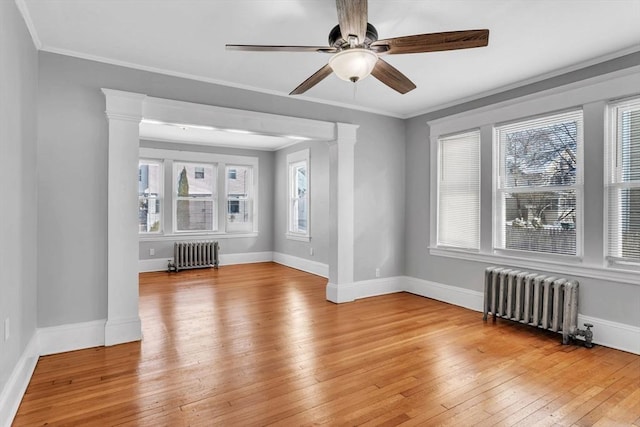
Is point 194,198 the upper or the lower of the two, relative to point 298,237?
upper

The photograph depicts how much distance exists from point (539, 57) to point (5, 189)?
4268 mm

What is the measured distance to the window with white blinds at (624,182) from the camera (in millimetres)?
3133

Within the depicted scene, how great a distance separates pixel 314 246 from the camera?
6871 mm

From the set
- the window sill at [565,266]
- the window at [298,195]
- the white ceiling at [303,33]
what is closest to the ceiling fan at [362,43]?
the white ceiling at [303,33]

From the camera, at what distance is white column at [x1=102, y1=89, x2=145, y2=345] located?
332 cm

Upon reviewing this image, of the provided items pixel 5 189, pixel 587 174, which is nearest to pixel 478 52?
pixel 587 174

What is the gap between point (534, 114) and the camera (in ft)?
12.5

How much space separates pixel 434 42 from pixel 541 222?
2.67 meters

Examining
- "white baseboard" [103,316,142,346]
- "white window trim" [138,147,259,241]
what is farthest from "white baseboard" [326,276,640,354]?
"white window trim" [138,147,259,241]

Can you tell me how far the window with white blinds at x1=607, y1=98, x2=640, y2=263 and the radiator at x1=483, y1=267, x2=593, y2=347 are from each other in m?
0.53

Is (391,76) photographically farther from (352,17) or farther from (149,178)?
(149,178)

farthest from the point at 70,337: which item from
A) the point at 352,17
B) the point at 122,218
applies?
the point at 352,17

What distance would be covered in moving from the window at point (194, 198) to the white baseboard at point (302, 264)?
1.59 meters

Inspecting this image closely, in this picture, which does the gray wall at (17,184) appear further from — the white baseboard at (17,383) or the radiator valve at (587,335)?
the radiator valve at (587,335)
